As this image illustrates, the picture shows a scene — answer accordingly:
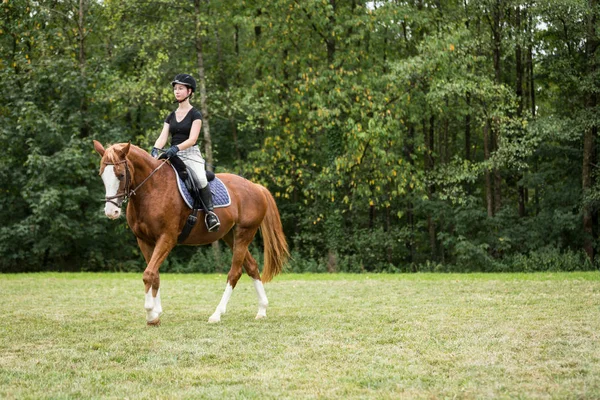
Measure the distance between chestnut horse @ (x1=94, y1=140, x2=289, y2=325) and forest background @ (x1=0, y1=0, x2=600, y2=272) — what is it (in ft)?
40.3

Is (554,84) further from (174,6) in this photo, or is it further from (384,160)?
(174,6)

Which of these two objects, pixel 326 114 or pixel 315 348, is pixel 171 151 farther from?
pixel 326 114

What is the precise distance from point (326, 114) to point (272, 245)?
12944 mm

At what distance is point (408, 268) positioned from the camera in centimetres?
2653

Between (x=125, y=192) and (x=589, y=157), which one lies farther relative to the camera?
(x=589, y=157)

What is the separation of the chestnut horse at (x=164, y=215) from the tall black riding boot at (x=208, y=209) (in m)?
0.19

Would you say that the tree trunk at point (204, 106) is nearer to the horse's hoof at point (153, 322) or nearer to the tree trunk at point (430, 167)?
the tree trunk at point (430, 167)

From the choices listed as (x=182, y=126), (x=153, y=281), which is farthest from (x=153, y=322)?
(x=182, y=126)

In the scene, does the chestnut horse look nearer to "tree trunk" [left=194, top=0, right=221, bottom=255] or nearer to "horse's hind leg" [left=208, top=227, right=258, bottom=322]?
"horse's hind leg" [left=208, top=227, right=258, bottom=322]

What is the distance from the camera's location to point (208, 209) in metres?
10.1

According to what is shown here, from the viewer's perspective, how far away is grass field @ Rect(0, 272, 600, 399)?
5629mm

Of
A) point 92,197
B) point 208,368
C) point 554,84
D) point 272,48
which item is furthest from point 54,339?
point 554,84

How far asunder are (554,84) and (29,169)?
66.1ft

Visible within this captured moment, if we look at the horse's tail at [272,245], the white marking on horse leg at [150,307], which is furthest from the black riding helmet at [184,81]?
the white marking on horse leg at [150,307]
